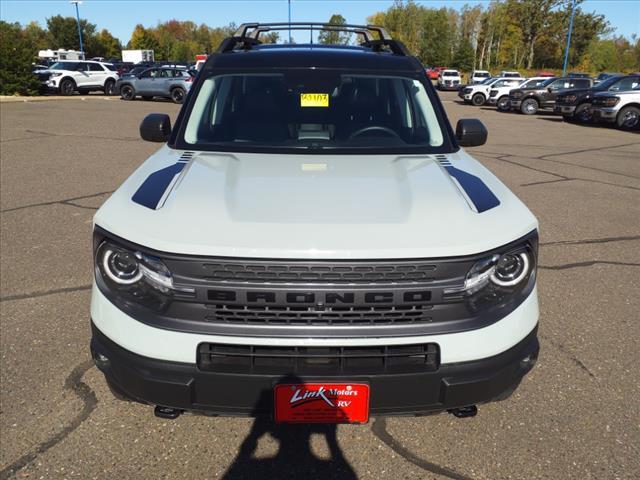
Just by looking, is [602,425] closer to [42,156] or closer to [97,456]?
[97,456]

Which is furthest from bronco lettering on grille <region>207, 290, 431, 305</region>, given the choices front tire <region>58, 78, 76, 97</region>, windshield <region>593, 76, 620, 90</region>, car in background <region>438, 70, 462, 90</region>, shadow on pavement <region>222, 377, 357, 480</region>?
car in background <region>438, 70, 462, 90</region>

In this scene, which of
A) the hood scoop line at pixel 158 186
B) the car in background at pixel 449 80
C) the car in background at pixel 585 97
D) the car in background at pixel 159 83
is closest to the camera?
the hood scoop line at pixel 158 186

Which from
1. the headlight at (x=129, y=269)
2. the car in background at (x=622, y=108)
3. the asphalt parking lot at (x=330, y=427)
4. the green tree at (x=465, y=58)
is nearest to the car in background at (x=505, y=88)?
the car in background at (x=622, y=108)

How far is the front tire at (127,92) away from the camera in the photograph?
2806cm

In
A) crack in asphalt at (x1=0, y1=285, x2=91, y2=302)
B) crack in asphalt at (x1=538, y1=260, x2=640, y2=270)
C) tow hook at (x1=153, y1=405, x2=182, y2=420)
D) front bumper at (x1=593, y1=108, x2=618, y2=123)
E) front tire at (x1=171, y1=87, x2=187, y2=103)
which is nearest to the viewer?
tow hook at (x1=153, y1=405, x2=182, y2=420)

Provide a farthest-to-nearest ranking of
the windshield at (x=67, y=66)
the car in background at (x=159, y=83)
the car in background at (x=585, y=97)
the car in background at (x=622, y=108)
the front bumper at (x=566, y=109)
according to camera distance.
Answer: the windshield at (x=67, y=66)
the car in background at (x=159, y=83)
the front bumper at (x=566, y=109)
the car in background at (x=585, y=97)
the car in background at (x=622, y=108)

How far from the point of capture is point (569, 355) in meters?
3.51

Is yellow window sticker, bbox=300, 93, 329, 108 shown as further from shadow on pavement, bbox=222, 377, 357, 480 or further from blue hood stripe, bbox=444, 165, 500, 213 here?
shadow on pavement, bbox=222, 377, 357, 480

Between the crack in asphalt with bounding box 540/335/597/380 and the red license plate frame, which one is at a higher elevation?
the red license plate frame

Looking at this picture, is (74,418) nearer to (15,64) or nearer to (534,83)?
(534,83)

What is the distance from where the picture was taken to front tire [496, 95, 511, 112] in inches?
1039

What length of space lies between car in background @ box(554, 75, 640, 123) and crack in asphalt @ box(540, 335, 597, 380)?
57.6ft

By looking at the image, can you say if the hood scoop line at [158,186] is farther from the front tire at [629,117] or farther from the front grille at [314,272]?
the front tire at [629,117]

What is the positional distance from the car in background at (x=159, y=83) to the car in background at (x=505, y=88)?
15374 mm
